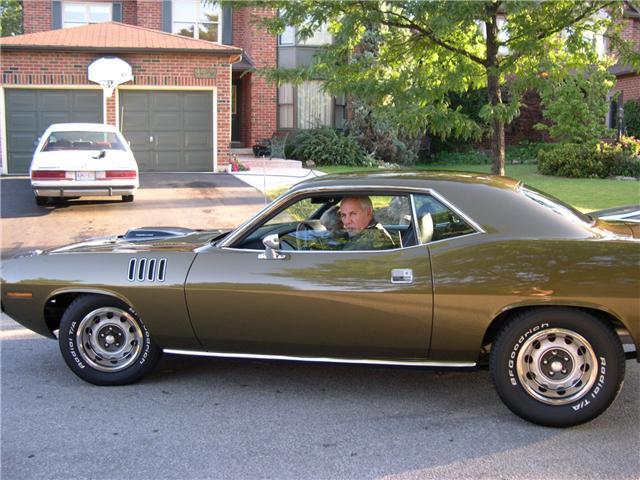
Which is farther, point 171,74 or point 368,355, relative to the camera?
point 171,74

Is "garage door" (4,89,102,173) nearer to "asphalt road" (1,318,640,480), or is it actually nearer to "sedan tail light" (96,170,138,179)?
"sedan tail light" (96,170,138,179)

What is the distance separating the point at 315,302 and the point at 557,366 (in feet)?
4.95

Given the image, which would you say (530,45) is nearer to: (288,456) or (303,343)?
(303,343)

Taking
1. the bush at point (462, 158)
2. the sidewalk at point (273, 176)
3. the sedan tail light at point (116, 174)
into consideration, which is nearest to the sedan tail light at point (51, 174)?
the sedan tail light at point (116, 174)

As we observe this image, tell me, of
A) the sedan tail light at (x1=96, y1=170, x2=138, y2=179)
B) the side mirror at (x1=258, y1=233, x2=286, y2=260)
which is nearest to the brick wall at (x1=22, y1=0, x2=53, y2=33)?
the sedan tail light at (x1=96, y1=170, x2=138, y2=179)

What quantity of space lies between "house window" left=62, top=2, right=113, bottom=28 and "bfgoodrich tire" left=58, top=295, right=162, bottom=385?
77.2 feet

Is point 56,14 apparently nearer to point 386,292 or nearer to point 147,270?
point 147,270

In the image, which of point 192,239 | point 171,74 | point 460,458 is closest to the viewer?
point 460,458

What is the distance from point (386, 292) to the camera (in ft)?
15.0

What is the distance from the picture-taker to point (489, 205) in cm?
464

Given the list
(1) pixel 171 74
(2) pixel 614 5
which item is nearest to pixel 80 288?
(2) pixel 614 5

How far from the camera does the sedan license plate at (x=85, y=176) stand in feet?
44.3

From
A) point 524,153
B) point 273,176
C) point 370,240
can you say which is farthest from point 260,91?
point 370,240

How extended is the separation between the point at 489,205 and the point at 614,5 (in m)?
6.11
